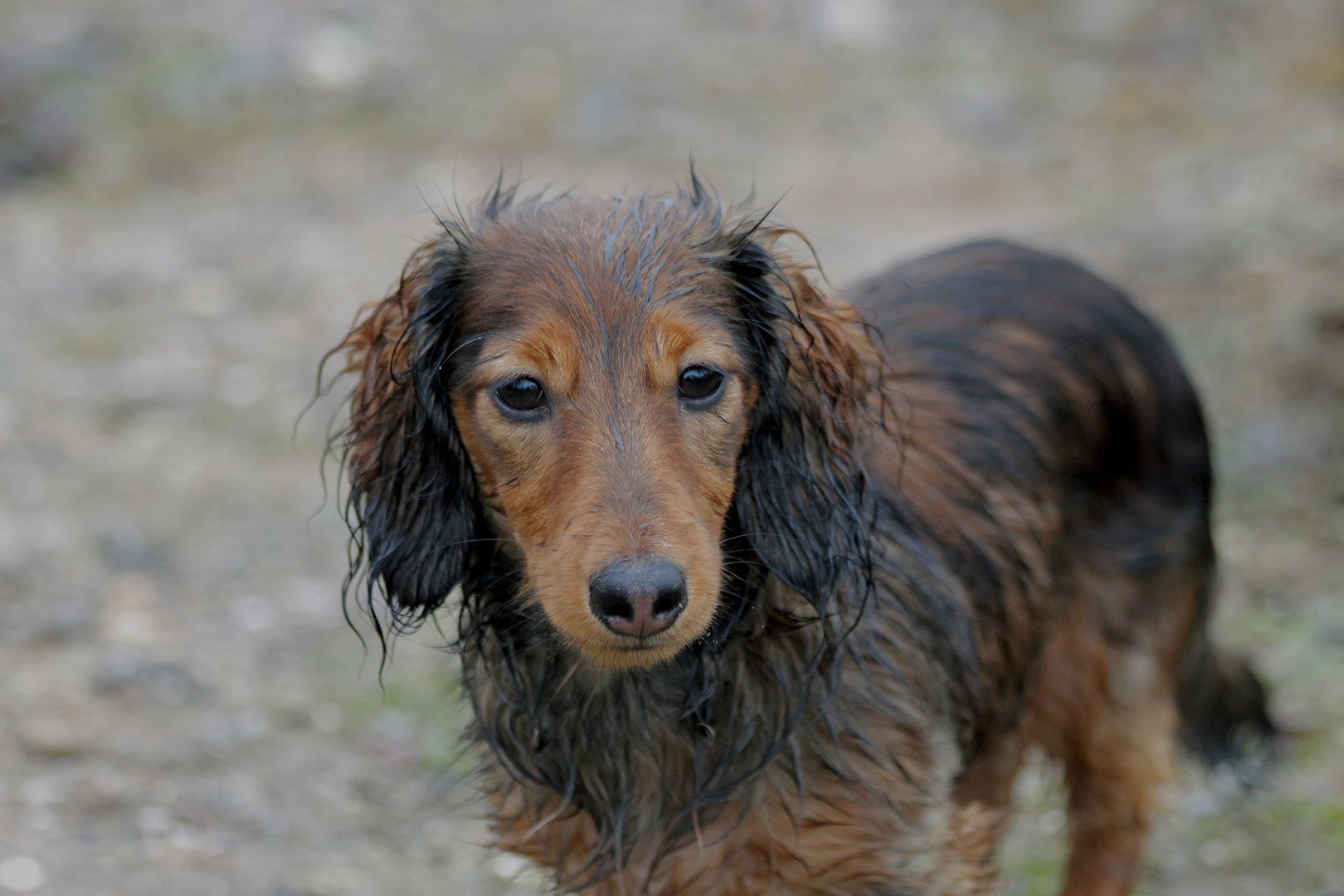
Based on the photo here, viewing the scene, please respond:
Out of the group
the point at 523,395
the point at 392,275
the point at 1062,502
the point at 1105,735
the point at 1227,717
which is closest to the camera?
the point at 523,395

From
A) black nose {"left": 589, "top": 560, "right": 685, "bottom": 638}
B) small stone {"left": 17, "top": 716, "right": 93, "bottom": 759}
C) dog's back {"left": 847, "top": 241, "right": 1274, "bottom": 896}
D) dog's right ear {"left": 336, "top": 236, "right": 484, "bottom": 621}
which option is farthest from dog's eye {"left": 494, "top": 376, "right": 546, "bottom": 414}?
small stone {"left": 17, "top": 716, "right": 93, "bottom": 759}

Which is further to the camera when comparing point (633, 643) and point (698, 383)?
point (698, 383)

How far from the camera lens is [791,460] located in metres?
3.16

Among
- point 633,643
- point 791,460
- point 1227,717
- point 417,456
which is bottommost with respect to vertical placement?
point 1227,717

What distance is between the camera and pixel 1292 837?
4723 mm

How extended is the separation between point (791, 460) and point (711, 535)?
0.38 meters

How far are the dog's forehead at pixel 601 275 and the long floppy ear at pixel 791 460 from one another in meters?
0.09

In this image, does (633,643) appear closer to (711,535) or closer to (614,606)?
(614,606)

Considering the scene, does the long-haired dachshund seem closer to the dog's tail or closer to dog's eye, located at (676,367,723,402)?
dog's eye, located at (676,367,723,402)

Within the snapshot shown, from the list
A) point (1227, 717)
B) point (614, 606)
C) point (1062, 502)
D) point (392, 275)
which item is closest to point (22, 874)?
point (614, 606)

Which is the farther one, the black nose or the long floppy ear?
the long floppy ear

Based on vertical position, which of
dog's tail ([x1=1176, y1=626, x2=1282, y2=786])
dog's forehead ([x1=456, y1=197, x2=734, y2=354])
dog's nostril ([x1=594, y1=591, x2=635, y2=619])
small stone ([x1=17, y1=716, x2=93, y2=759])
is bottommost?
dog's tail ([x1=1176, y1=626, x2=1282, y2=786])

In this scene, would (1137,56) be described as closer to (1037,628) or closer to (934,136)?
(934,136)

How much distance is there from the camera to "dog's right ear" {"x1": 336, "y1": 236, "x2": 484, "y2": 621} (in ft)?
10.3
